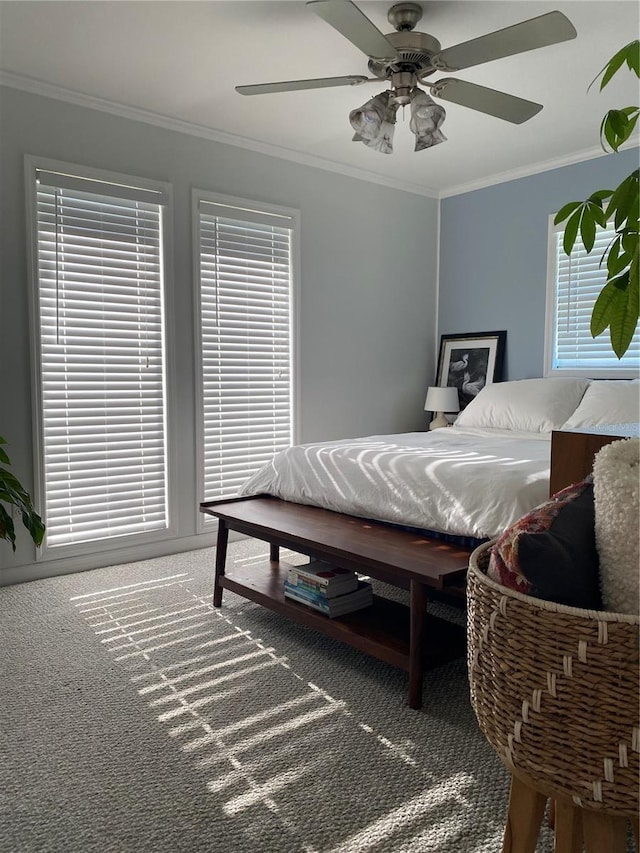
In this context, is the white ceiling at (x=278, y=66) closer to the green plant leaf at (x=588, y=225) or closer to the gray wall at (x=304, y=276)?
the gray wall at (x=304, y=276)

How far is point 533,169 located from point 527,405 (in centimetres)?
178

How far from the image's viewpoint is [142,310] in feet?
12.4

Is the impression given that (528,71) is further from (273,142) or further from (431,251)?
(431,251)

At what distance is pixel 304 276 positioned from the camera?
4.51 meters

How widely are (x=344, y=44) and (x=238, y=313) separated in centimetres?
173

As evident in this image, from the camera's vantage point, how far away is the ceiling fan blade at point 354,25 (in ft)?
6.98

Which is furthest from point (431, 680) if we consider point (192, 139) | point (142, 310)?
point (192, 139)

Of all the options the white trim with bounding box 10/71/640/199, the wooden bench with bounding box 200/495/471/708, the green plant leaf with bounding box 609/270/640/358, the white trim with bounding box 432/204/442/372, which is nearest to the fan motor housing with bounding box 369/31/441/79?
the white trim with bounding box 10/71/640/199

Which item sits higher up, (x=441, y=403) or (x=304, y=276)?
(x=304, y=276)

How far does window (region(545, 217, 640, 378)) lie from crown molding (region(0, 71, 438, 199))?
1.32m

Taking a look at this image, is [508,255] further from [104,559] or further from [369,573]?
[104,559]

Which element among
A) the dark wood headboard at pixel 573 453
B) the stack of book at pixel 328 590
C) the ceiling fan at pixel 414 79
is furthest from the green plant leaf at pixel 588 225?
the stack of book at pixel 328 590

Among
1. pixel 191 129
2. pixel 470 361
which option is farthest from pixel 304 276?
pixel 470 361

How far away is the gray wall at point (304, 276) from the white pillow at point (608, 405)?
5.21 ft
